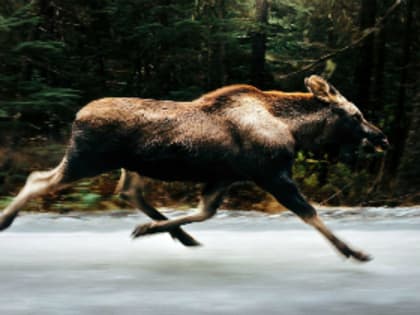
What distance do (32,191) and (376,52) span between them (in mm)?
12646

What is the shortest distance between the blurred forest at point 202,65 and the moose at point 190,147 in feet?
15.4

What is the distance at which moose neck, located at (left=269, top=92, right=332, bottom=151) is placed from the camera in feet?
24.3

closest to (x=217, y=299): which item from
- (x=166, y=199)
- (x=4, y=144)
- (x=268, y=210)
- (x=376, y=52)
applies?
(x=268, y=210)

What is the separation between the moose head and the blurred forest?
4350 mm

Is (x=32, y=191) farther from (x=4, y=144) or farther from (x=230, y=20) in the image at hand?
(x=230, y=20)

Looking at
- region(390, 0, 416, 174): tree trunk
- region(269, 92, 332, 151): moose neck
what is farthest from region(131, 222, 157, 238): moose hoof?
region(390, 0, 416, 174): tree trunk

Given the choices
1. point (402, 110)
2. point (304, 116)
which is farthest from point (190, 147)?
point (402, 110)

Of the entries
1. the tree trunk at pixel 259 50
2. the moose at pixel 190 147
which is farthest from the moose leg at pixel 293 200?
the tree trunk at pixel 259 50

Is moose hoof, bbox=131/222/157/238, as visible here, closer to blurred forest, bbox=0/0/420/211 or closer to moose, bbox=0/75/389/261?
moose, bbox=0/75/389/261

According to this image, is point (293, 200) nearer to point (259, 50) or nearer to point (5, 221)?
point (5, 221)

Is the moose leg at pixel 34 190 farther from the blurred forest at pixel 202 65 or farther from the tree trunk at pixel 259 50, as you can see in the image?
the tree trunk at pixel 259 50

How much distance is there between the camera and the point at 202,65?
53.0ft

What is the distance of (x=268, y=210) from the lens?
1128 centimetres

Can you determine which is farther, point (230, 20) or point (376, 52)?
point (376, 52)
